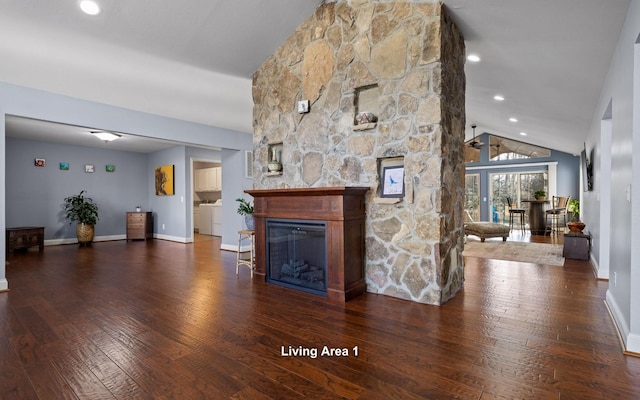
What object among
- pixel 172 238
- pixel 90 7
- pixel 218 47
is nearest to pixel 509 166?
pixel 218 47

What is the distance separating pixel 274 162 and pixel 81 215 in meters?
5.87

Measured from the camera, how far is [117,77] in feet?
13.4

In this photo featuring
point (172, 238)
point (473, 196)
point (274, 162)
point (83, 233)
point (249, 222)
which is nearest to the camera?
point (274, 162)

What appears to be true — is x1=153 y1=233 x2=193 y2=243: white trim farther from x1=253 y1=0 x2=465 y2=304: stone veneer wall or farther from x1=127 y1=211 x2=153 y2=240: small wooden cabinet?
x1=253 y1=0 x2=465 y2=304: stone veneer wall

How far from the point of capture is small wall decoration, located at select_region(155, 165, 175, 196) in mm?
8258

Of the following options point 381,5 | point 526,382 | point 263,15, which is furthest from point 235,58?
point 526,382

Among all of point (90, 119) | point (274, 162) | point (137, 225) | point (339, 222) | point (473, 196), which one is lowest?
point (137, 225)

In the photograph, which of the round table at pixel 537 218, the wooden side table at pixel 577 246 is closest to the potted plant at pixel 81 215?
the wooden side table at pixel 577 246

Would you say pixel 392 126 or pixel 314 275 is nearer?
pixel 392 126

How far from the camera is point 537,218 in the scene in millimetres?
8836

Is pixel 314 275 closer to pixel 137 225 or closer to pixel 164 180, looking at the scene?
pixel 164 180

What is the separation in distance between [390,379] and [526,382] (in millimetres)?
721

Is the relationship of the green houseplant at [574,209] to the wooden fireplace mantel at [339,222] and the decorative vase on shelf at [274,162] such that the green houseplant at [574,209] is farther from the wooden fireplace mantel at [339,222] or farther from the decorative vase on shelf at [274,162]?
the decorative vase on shelf at [274,162]

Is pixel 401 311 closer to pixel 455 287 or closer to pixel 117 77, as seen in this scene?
pixel 455 287
